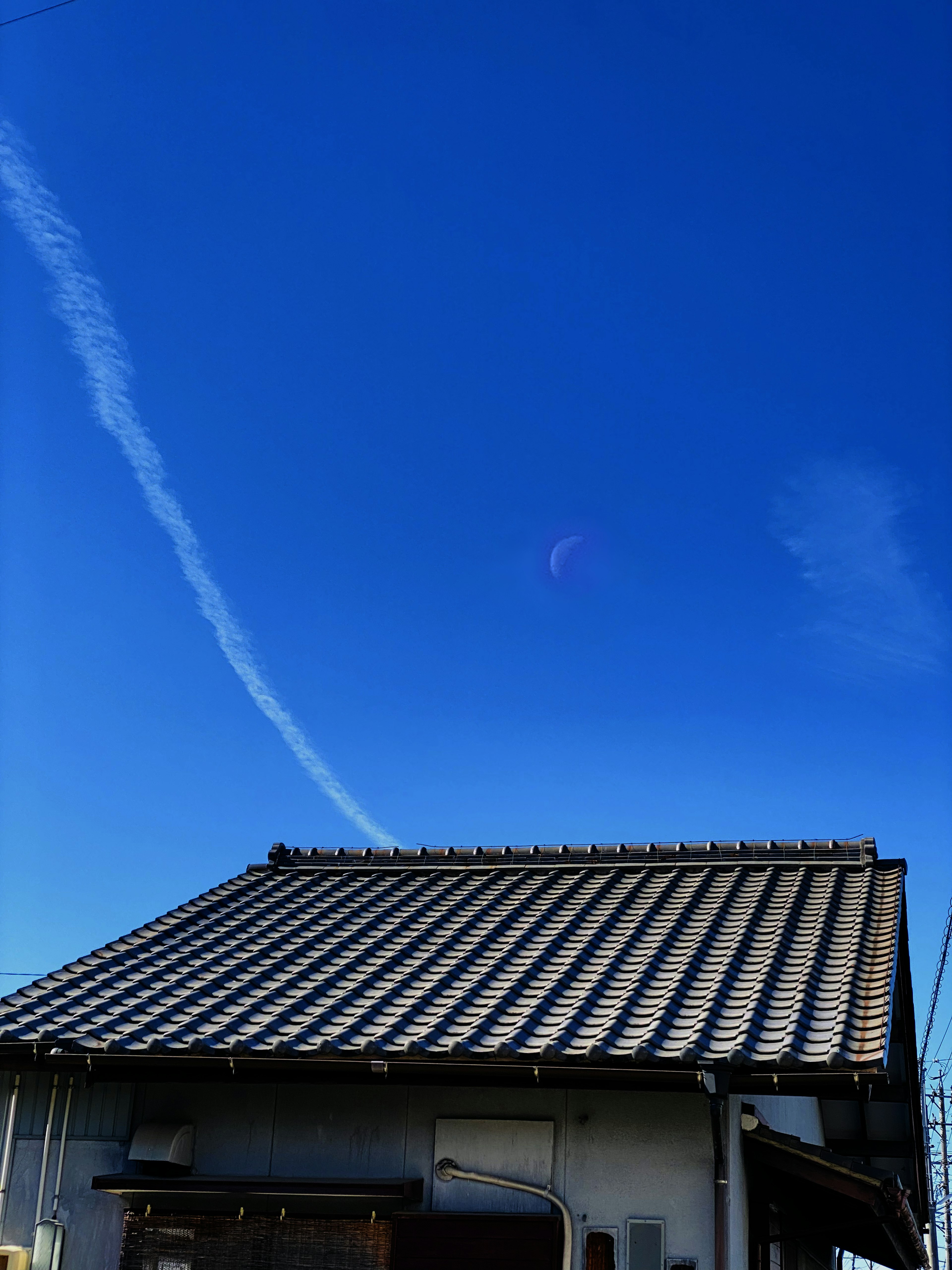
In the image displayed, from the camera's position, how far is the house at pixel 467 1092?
7199 mm

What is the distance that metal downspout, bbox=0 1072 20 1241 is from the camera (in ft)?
27.4

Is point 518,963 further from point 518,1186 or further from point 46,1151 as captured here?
point 46,1151

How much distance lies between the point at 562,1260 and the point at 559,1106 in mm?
883

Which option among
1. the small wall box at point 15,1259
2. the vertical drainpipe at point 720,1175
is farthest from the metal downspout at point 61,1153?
the vertical drainpipe at point 720,1175

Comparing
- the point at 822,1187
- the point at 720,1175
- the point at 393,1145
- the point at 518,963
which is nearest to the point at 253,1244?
the point at 393,1145

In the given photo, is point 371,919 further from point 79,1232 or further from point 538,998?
point 79,1232

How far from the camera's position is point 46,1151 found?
27.6 feet

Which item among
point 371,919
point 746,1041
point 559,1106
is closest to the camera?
point 746,1041

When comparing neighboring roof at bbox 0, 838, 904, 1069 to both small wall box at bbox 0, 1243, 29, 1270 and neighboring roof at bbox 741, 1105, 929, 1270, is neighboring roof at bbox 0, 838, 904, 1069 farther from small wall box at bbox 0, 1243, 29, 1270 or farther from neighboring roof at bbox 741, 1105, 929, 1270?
small wall box at bbox 0, 1243, 29, 1270

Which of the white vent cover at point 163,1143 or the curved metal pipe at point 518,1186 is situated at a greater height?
the white vent cover at point 163,1143

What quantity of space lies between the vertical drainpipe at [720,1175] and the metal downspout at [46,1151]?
15.1 ft

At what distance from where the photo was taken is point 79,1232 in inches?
323

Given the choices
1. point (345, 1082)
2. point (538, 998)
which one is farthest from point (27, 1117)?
point (538, 998)

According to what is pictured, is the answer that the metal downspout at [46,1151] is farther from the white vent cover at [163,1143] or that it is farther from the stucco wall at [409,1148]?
the white vent cover at [163,1143]
